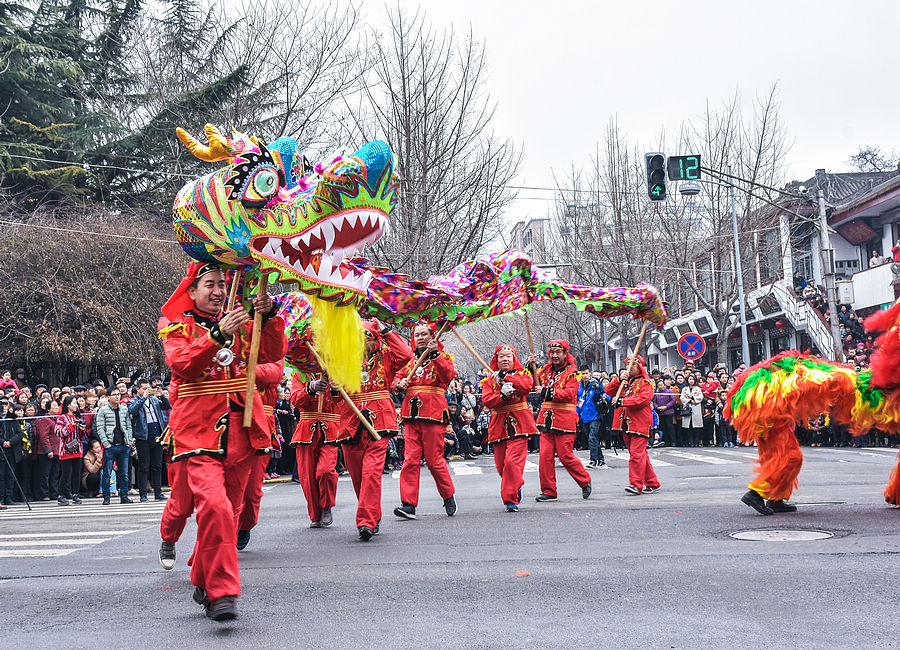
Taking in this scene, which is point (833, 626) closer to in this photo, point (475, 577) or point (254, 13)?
point (475, 577)

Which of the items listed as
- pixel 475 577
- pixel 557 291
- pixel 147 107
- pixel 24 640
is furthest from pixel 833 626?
pixel 147 107

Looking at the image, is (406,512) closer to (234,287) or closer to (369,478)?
(369,478)

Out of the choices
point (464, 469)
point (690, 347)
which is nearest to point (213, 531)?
point (464, 469)

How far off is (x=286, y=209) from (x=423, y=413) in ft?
12.0

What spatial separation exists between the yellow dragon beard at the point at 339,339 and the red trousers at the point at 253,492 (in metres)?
0.82

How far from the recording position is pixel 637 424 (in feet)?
37.2

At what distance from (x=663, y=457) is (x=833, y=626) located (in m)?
14.3

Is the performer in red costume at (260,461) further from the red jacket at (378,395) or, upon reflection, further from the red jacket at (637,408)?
the red jacket at (637,408)

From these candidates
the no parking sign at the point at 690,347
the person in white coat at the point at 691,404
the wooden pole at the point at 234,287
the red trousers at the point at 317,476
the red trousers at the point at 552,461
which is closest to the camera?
the wooden pole at the point at 234,287

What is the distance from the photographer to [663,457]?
18516mm

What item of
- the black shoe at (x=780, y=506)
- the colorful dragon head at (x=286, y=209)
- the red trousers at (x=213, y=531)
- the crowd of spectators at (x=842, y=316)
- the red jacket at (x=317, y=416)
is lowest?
the black shoe at (x=780, y=506)

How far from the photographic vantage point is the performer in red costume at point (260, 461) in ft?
20.2

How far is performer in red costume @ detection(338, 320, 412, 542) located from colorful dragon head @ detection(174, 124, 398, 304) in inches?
73.1

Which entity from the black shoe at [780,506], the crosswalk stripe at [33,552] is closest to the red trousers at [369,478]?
the crosswalk stripe at [33,552]
